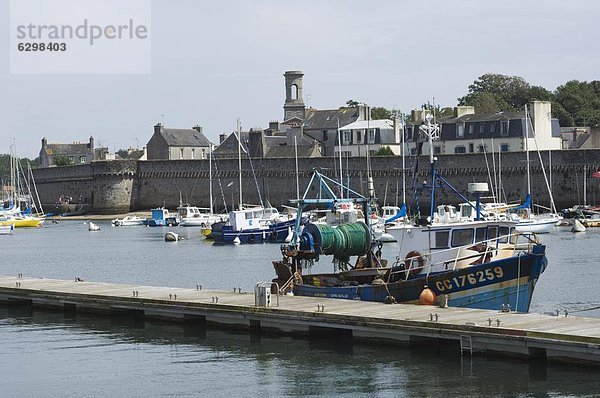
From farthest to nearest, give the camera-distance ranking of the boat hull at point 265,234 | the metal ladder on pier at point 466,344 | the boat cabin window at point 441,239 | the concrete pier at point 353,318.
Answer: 1. the boat hull at point 265,234
2. the boat cabin window at point 441,239
3. the metal ladder on pier at point 466,344
4. the concrete pier at point 353,318

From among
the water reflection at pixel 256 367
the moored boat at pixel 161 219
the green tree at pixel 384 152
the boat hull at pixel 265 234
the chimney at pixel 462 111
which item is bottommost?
the water reflection at pixel 256 367

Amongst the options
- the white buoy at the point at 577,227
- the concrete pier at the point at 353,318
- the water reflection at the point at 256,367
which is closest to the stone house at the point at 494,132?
the white buoy at the point at 577,227

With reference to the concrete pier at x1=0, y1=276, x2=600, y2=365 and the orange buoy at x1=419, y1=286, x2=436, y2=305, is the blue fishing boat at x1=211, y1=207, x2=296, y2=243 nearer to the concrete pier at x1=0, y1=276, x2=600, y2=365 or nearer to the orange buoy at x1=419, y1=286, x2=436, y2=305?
the concrete pier at x1=0, y1=276, x2=600, y2=365

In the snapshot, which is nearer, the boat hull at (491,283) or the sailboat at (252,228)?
the boat hull at (491,283)

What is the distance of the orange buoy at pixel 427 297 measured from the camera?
2727 centimetres

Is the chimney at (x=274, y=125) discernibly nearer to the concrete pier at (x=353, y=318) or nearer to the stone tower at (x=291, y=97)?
the stone tower at (x=291, y=97)

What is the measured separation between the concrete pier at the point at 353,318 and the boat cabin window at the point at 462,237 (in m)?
2.67

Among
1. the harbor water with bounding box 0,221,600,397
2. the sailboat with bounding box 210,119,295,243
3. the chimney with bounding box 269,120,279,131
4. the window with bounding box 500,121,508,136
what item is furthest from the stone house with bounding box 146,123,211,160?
the harbor water with bounding box 0,221,600,397

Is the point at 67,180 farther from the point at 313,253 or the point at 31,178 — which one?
the point at 313,253

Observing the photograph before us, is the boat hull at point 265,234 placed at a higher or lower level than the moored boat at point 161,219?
lower

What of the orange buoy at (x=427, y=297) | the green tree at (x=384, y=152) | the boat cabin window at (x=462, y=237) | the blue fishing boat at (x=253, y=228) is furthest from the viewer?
the green tree at (x=384, y=152)

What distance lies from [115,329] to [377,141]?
76.2 meters

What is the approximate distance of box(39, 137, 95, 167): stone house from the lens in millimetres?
156125

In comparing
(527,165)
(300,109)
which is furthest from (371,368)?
(300,109)
